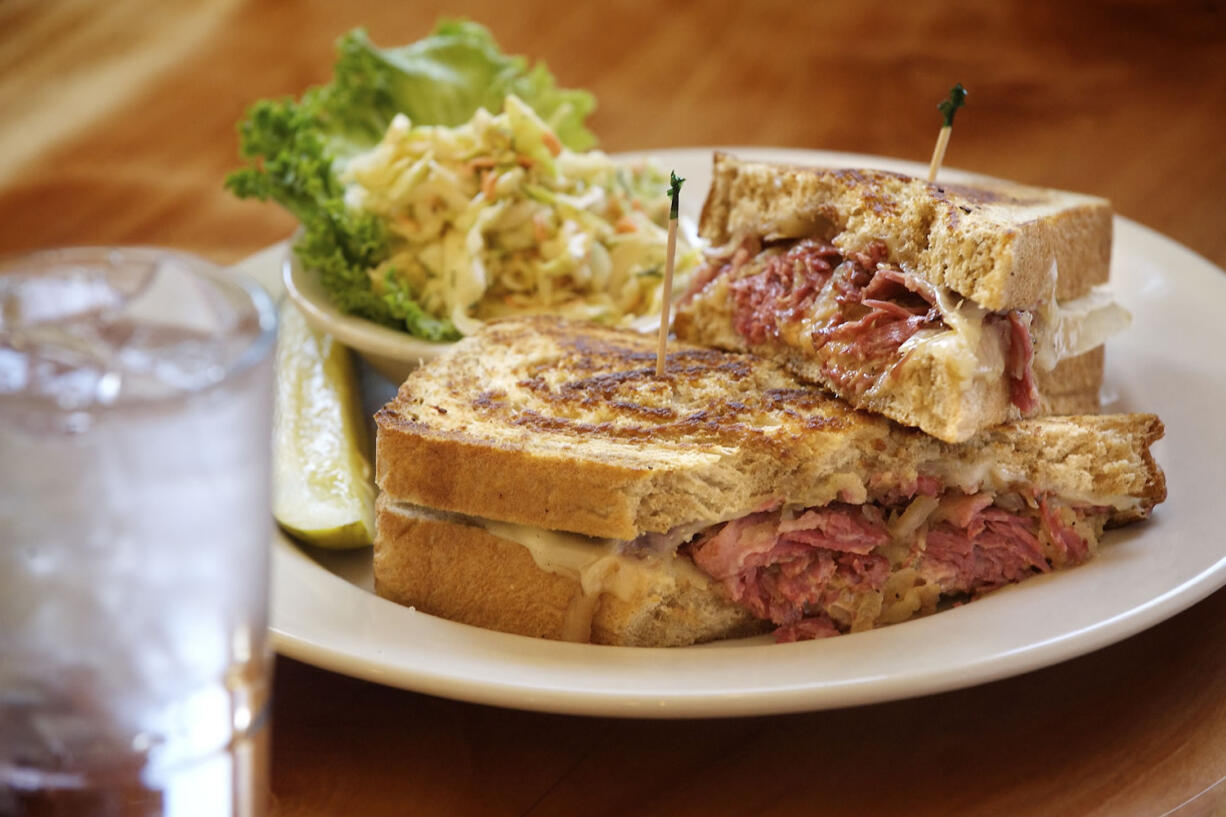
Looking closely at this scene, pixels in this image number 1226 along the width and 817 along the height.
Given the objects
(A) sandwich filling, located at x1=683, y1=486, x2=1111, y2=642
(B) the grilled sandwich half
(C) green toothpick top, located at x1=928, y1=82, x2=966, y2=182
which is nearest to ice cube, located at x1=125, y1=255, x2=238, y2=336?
(A) sandwich filling, located at x1=683, y1=486, x2=1111, y2=642

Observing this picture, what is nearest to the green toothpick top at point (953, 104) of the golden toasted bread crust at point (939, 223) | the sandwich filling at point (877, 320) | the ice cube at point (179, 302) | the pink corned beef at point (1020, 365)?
the golden toasted bread crust at point (939, 223)

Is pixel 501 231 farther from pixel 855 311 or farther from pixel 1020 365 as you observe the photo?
pixel 1020 365

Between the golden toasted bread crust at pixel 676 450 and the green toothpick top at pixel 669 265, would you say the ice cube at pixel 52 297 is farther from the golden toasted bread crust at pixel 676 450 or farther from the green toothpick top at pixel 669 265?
the green toothpick top at pixel 669 265

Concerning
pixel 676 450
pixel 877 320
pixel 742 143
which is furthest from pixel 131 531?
pixel 742 143

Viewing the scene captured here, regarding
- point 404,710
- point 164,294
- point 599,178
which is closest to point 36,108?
point 599,178

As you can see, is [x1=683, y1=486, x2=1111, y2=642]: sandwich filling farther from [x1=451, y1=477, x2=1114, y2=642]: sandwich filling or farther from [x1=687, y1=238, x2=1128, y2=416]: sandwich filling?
[x1=687, y1=238, x2=1128, y2=416]: sandwich filling

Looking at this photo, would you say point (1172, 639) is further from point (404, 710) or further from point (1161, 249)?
point (1161, 249)
